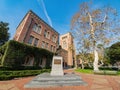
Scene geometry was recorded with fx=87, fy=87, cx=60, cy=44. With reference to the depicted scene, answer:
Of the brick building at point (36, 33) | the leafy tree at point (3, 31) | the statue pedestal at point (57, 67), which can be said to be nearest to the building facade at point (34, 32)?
the brick building at point (36, 33)

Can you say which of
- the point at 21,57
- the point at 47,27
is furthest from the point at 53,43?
the point at 21,57

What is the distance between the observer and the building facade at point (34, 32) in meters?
19.3

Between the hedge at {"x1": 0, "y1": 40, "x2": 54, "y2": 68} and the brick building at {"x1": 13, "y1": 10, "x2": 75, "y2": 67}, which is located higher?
the brick building at {"x1": 13, "y1": 10, "x2": 75, "y2": 67}

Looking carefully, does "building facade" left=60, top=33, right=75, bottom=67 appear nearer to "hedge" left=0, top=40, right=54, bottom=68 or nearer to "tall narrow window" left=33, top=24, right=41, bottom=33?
"tall narrow window" left=33, top=24, right=41, bottom=33

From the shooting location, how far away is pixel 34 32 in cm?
2212

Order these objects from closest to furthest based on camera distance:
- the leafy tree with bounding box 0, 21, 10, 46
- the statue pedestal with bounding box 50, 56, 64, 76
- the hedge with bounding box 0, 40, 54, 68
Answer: the statue pedestal with bounding box 50, 56, 64, 76 < the hedge with bounding box 0, 40, 54, 68 < the leafy tree with bounding box 0, 21, 10, 46

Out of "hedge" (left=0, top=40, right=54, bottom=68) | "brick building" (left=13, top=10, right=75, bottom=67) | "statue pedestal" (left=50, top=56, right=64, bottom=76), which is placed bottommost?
"statue pedestal" (left=50, top=56, right=64, bottom=76)

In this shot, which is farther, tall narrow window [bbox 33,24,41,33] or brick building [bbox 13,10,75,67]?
tall narrow window [bbox 33,24,41,33]

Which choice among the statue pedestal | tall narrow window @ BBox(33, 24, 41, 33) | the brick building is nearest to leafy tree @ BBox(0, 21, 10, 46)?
the brick building

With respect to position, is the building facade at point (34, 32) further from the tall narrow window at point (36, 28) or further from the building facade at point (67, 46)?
the building facade at point (67, 46)

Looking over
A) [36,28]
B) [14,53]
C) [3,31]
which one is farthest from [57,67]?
[3,31]

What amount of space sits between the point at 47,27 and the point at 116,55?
23.1m

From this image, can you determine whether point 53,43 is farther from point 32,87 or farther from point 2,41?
point 32,87

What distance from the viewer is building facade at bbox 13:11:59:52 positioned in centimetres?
1934
